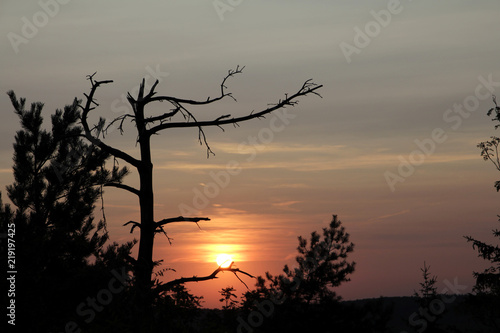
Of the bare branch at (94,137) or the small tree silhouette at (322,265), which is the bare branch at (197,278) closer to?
the bare branch at (94,137)

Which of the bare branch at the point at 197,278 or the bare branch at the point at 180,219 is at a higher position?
the bare branch at the point at 180,219

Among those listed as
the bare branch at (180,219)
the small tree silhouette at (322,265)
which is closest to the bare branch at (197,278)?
the bare branch at (180,219)

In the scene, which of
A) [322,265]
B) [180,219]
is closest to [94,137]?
Result: [180,219]

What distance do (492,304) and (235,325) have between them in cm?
2182

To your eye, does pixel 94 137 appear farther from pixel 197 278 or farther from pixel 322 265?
pixel 322 265

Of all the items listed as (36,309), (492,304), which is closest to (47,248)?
(36,309)

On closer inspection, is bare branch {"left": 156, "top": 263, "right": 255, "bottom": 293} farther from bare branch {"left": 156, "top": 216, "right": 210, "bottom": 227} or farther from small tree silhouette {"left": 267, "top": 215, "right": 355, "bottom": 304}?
small tree silhouette {"left": 267, "top": 215, "right": 355, "bottom": 304}

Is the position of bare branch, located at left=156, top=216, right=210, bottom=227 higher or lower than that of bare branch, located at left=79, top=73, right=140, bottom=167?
lower

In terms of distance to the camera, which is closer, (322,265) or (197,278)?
(197,278)

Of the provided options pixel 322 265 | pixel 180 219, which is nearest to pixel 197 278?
pixel 180 219

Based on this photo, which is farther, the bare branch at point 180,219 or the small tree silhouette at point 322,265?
the small tree silhouette at point 322,265

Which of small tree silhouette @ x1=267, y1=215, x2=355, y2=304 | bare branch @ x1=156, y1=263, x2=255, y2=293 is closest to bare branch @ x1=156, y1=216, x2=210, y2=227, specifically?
bare branch @ x1=156, y1=263, x2=255, y2=293

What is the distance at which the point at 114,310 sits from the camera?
10852 millimetres

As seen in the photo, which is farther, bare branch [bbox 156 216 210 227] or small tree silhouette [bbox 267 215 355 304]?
small tree silhouette [bbox 267 215 355 304]
